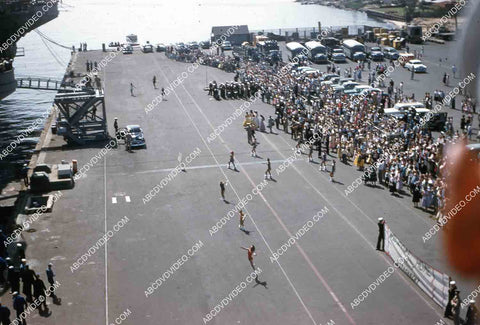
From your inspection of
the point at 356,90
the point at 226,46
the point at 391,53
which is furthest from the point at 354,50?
the point at 226,46

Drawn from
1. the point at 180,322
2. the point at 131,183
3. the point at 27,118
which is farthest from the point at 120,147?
the point at 27,118

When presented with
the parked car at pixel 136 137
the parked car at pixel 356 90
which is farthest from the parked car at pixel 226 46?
the parked car at pixel 136 137

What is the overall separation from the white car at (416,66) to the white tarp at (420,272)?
46.7 metres

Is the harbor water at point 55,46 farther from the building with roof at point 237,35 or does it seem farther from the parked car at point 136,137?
the building with roof at point 237,35

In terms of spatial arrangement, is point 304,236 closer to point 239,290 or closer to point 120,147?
Answer: point 239,290

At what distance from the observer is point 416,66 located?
233 feet

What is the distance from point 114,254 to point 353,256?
11.4m

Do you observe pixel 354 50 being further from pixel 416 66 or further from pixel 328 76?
pixel 328 76

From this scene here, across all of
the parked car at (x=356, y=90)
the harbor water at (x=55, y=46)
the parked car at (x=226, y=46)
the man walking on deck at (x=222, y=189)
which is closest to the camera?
the man walking on deck at (x=222, y=189)

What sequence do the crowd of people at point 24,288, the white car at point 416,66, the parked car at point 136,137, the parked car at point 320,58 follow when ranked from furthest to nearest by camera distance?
the parked car at point 320,58
the white car at point 416,66
the parked car at point 136,137
the crowd of people at point 24,288

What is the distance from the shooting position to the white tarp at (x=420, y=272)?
23019mm

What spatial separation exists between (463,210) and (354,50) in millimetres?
58395

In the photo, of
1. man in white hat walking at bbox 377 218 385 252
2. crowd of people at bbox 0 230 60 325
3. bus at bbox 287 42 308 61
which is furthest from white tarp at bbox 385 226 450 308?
bus at bbox 287 42 308 61

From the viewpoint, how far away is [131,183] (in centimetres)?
3950
